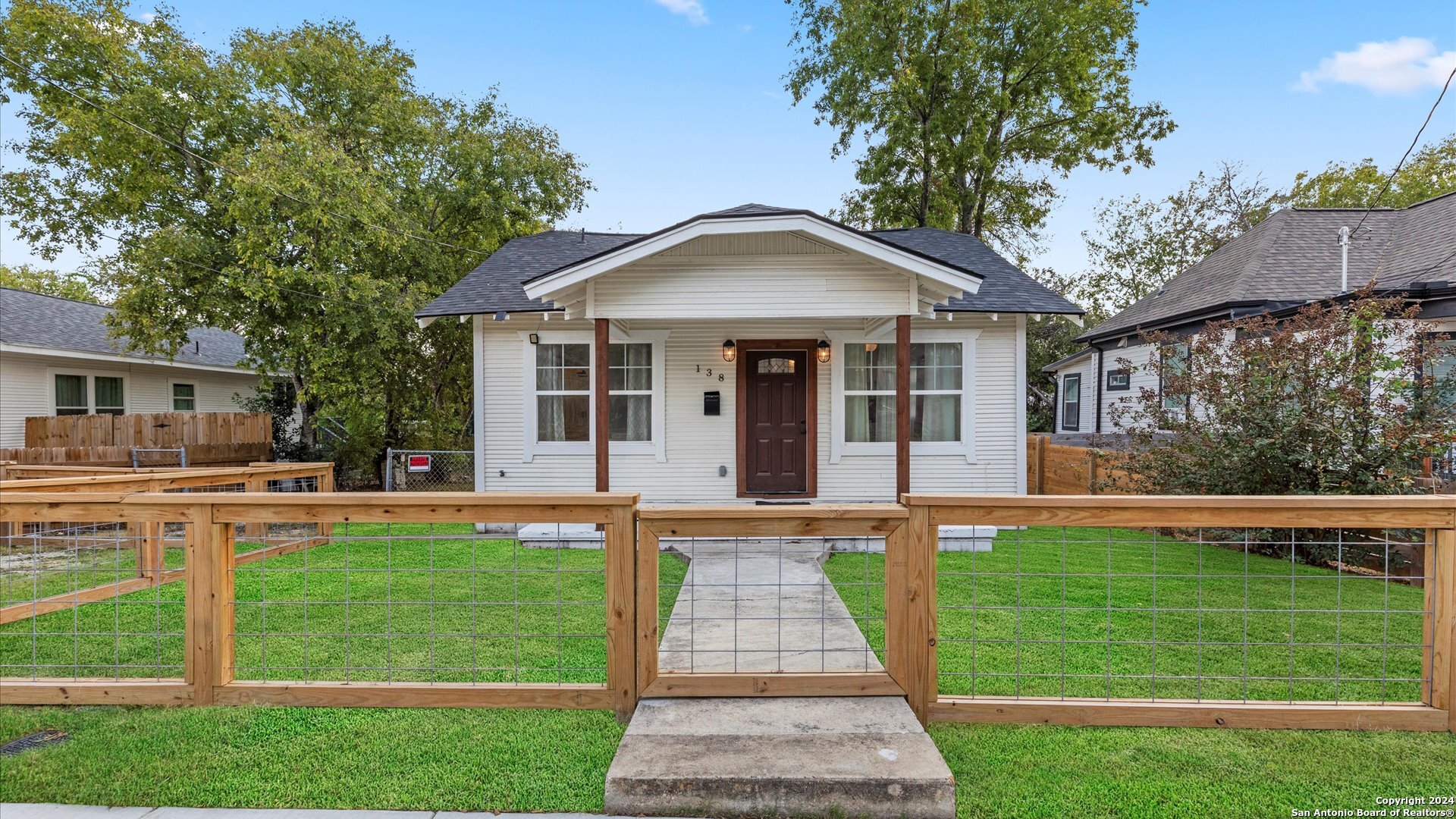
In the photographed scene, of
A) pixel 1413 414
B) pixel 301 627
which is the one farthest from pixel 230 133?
pixel 1413 414

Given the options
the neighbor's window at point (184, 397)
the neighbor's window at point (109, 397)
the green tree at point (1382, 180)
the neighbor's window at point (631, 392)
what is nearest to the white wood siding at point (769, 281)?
the neighbor's window at point (631, 392)

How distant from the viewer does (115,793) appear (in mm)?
2252

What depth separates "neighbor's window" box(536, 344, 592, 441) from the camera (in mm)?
8031

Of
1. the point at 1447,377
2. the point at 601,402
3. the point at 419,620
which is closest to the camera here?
the point at 419,620

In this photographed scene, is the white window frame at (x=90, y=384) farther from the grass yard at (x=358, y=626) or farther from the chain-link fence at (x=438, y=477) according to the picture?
the grass yard at (x=358, y=626)

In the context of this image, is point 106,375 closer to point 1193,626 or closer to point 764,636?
point 764,636

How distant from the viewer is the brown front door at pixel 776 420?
808 cm

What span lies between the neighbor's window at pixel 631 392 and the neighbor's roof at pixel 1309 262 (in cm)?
890

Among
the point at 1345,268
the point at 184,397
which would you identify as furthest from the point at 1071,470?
the point at 184,397

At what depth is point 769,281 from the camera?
6375 millimetres

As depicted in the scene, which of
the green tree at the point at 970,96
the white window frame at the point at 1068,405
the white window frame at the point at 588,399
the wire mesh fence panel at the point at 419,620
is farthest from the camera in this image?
the green tree at the point at 970,96

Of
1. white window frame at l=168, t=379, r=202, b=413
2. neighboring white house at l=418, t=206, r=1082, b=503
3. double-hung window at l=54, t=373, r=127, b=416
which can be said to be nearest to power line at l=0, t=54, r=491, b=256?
neighboring white house at l=418, t=206, r=1082, b=503

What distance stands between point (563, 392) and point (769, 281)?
318 cm

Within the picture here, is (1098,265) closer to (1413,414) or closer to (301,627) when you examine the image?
(1413,414)
